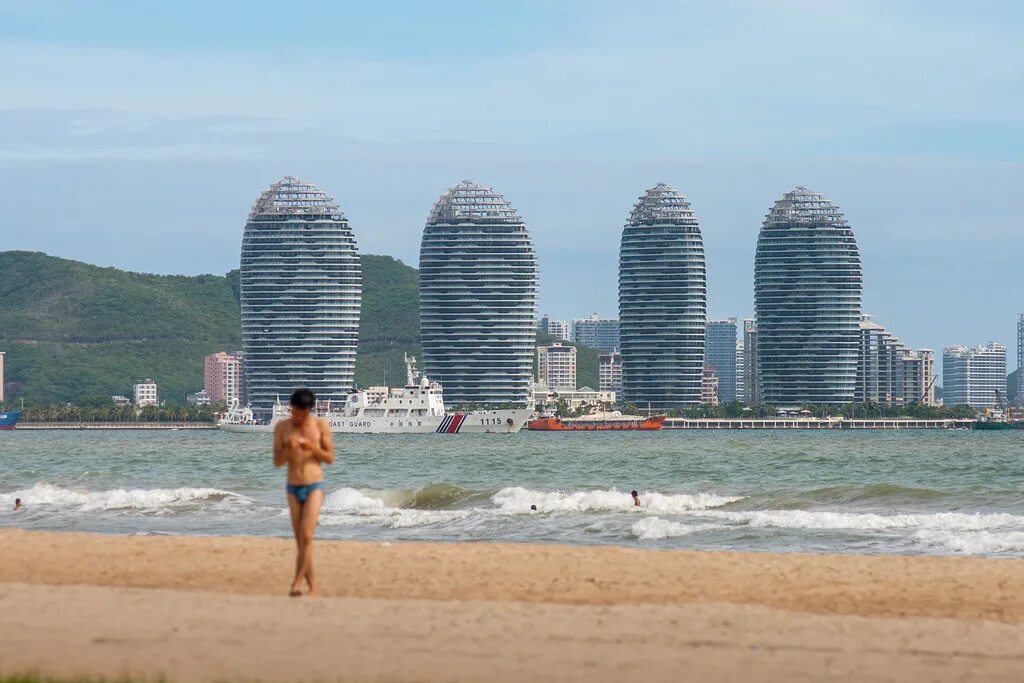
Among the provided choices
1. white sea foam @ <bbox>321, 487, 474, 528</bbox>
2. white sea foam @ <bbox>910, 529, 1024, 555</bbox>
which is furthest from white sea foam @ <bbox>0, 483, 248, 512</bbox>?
white sea foam @ <bbox>910, 529, 1024, 555</bbox>

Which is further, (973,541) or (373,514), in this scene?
(373,514)

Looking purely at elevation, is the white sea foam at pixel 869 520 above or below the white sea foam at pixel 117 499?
above

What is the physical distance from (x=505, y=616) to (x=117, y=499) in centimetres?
3018

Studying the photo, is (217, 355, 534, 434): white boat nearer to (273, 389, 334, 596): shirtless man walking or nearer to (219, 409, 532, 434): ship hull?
(219, 409, 532, 434): ship hull

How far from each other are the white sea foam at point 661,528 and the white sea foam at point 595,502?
4.10 metres

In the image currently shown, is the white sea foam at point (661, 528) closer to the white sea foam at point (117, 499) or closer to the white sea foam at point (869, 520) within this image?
the white sea foam at point (869, 520)

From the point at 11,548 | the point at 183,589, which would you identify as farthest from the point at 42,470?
the point at 183,589

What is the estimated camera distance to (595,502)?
41.0 metres

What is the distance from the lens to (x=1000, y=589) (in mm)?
19859

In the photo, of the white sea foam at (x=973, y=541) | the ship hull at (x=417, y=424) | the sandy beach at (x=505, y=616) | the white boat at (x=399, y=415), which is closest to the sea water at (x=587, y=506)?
the white sea foam at (x=973, y=541)

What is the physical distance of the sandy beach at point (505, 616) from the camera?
498 inches

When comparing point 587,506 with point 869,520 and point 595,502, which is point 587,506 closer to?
→ point 595,502

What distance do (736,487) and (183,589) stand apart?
3655 cm

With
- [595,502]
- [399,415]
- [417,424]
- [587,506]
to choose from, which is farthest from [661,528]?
[417,424]
